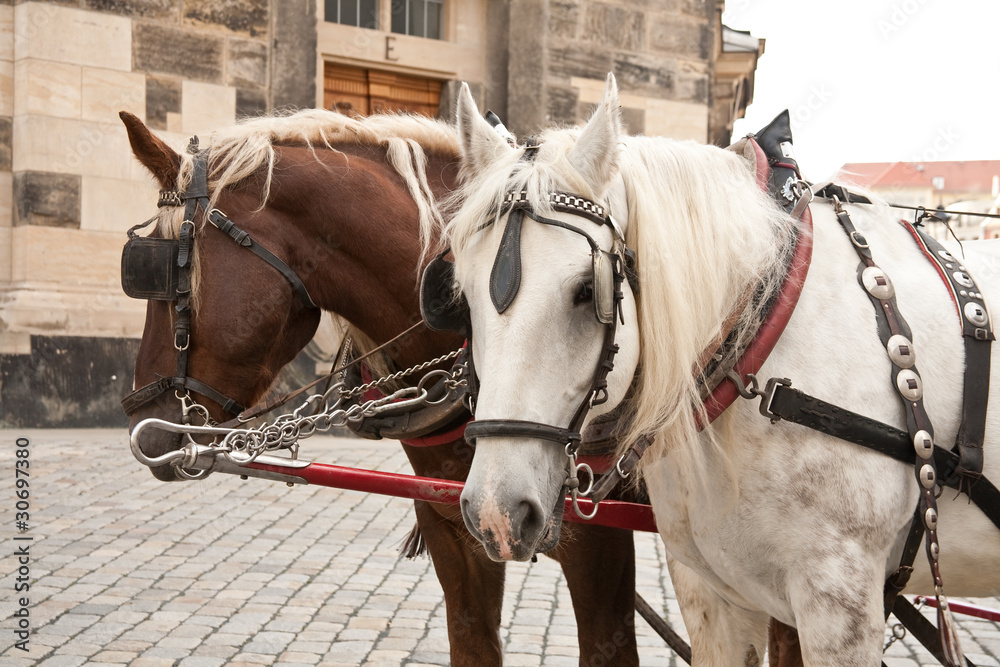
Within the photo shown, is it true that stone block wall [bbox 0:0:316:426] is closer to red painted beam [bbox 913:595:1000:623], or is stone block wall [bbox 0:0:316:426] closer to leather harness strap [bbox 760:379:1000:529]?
red painted beam [bbox 913:595:1000:623]

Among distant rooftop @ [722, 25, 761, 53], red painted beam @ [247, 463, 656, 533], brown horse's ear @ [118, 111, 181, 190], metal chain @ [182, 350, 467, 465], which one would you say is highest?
distant rooftop @ [722, 25, 761, 53]

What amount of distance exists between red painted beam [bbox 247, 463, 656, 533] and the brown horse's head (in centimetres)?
25

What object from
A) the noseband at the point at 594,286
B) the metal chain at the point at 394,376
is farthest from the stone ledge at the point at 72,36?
the noseband at the point at 594,286

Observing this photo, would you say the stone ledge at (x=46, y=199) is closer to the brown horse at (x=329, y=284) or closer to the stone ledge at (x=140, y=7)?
the stone ledge at (x=140, y=7)

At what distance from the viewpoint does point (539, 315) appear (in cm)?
162

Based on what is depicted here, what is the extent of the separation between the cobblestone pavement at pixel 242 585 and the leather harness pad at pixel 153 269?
71.2 inches

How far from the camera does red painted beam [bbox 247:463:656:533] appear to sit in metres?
2.31

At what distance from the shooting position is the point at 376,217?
255 cm

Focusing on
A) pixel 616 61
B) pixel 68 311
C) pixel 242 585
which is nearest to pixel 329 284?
pixel 242 585

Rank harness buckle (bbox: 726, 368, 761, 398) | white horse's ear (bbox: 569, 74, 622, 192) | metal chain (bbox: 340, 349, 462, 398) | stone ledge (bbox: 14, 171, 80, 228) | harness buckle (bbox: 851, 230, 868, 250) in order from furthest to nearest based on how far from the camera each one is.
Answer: stone ledge (bbox: 14, 171, 80, 228)
metal chain (bbox: 340, 349, 462, 398)
harness buckle (bbox: 851, 230, 868, 250)
harness buckle (bbox: 726, 368, 761, 398)
white horse's ear (bbox: 569, 74, 622, 192)

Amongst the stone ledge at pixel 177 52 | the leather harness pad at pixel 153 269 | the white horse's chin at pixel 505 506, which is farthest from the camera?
the stone ledge at pixel 177 52

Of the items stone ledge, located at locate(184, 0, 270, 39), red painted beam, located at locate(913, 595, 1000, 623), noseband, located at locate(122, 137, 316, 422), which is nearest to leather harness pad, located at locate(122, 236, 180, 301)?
noseband, located at locate(122, 137, 316, 422)

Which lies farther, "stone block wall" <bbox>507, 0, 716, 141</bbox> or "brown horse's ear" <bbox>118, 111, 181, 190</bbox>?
"stone block wall" <bbox>507, 0, 716, 141</bbox>

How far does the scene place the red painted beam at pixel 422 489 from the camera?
2.31 meters
